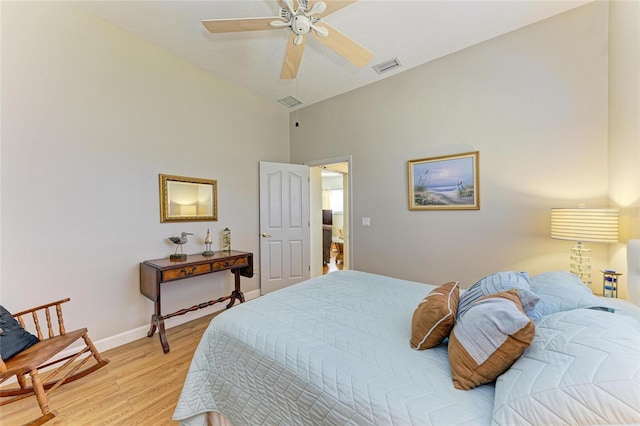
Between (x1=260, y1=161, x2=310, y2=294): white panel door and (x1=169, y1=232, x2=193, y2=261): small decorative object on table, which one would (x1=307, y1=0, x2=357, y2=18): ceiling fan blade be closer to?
(x1=260, y1=161, x2=310, y2=294): white panel door

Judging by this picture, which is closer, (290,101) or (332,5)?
(332,5)

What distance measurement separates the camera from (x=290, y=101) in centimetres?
391

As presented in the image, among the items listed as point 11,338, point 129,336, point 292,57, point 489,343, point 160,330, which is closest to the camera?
point 489,343

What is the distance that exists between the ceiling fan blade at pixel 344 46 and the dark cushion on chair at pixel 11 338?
2.86 m

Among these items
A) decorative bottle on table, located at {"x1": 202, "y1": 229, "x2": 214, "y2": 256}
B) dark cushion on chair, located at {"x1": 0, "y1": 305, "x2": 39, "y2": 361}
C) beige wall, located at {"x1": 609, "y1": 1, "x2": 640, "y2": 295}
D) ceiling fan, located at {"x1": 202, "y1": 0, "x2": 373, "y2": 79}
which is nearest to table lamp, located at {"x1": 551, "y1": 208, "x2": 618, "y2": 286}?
beige wall, located at {"x1": 609, "y1": 1, "x2": 640, "y2": 295}

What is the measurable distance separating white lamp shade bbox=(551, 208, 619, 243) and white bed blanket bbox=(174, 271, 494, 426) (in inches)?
55.1

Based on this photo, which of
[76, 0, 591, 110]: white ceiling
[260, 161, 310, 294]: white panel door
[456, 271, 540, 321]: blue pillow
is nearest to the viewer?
[456, 271, 540, 321]: blue pillow

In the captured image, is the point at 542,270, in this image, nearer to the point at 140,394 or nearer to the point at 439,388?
the point at 439,388

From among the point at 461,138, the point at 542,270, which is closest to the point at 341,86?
the point at 461,138

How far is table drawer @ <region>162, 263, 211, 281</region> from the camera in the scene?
2383 millimetres

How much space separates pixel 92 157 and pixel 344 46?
96.2 inches

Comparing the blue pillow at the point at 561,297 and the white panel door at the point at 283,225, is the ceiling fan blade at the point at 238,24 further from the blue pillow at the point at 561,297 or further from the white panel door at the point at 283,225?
the blue pillow at the point at 561,297

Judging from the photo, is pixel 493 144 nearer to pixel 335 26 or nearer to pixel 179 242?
pixel 335 26

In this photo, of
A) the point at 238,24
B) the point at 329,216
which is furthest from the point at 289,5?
the point at 329,216
